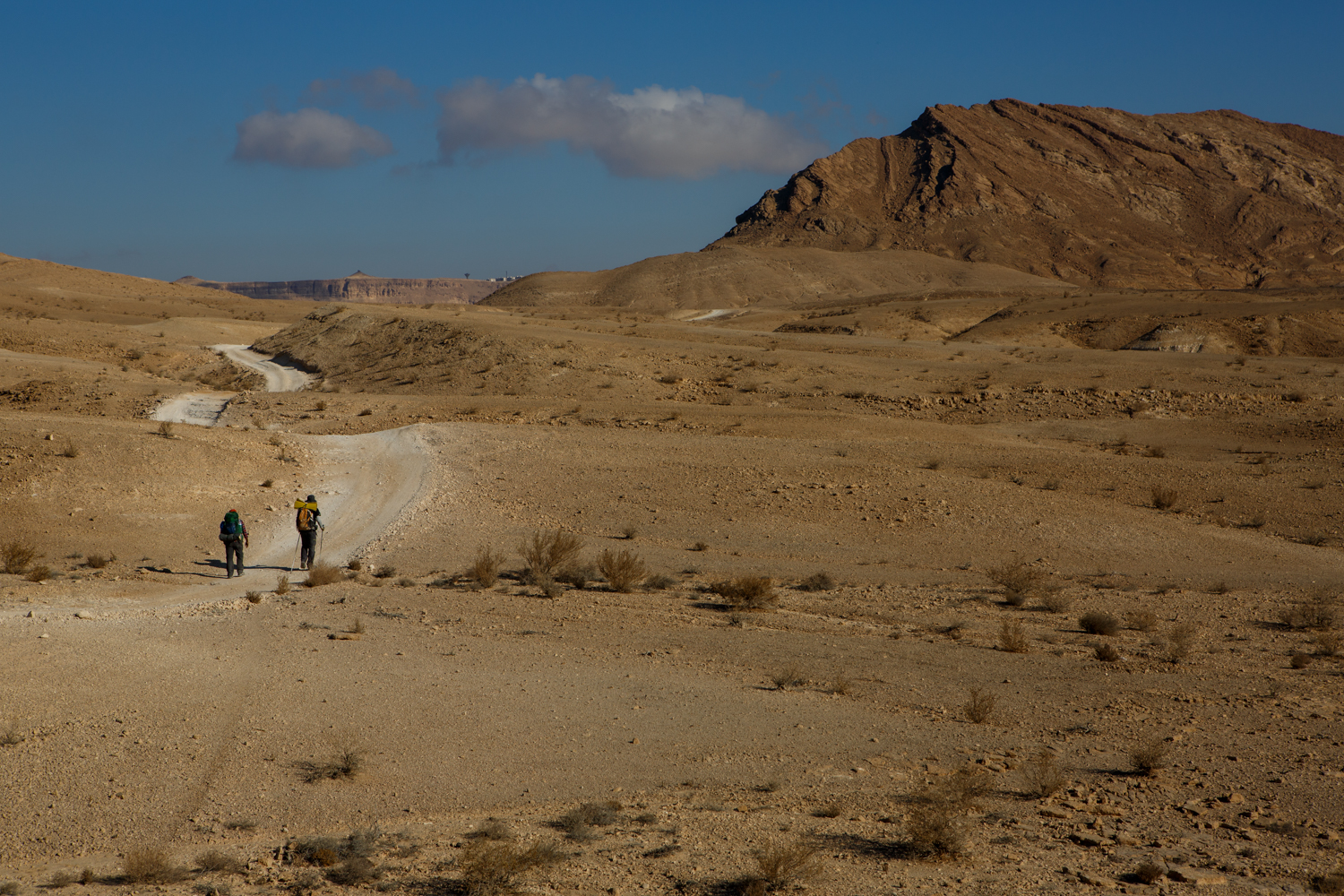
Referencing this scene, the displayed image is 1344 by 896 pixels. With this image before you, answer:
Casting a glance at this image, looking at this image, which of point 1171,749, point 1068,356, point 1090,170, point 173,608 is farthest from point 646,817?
point 1090,170

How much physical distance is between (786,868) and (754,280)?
108 metres

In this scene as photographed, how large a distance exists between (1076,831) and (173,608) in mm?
12356

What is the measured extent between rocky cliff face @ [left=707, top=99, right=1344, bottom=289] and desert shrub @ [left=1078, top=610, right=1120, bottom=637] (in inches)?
4675

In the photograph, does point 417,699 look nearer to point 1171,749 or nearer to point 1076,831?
point 1076,831

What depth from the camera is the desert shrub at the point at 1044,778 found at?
847cm

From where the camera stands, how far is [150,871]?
7.03 meters

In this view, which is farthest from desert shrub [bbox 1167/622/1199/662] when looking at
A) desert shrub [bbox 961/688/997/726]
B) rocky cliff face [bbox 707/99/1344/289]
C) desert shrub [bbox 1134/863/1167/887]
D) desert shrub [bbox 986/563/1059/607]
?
rocky cliff face [bbox 707/99/1344/289]

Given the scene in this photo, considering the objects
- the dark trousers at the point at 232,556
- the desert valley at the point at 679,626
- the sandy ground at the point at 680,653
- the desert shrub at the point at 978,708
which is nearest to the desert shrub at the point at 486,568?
the desert valley at the point at 679,626

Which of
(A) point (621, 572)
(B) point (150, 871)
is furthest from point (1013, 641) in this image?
(B) point (150, 871)

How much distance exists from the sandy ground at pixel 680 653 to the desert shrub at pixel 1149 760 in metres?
0.20

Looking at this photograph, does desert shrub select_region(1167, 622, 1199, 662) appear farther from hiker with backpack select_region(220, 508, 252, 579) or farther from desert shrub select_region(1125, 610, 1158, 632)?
hiker with backpack select_region(220, 508, 252, 579)

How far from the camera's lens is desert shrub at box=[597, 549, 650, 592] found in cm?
1595

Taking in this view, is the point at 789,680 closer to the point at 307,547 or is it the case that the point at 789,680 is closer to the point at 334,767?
the point at 334,767

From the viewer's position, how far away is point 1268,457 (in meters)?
26.0
